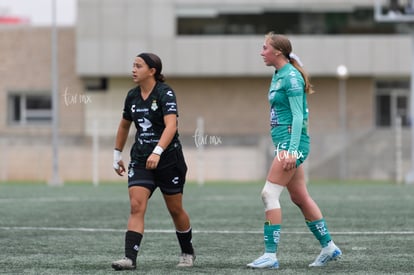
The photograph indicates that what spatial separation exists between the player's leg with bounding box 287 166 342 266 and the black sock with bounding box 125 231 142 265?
4.32 ft

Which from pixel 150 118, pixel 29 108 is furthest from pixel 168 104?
pixel 29 108

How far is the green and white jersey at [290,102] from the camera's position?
895 cm

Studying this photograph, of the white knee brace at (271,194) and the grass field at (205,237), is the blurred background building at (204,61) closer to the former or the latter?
the grass field at (205,237)

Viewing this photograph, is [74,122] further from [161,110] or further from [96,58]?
[161,110]

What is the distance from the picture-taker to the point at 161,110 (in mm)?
9234

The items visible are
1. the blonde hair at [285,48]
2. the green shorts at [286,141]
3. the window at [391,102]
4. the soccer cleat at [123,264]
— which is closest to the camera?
the soccer cleat at [123,264]

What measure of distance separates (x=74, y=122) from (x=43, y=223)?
118 feet

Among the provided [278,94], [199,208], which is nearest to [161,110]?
[278,94]

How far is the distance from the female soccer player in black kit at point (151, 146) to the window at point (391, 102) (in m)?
→ 43.0

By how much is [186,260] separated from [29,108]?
42642 millimetres

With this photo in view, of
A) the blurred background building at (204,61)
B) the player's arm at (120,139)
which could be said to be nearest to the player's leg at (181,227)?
the player's arm at (120,139)

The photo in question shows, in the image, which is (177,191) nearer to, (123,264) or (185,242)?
(185,242)

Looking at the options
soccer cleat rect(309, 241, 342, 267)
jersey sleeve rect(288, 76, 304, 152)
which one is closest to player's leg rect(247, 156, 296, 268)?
jersey sleeve rect(288, 76, 304, 152)

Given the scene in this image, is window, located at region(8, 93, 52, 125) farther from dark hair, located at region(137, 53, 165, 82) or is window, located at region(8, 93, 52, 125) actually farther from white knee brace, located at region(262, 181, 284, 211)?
white knee brace, located at region(262, 181, 284, 211)
